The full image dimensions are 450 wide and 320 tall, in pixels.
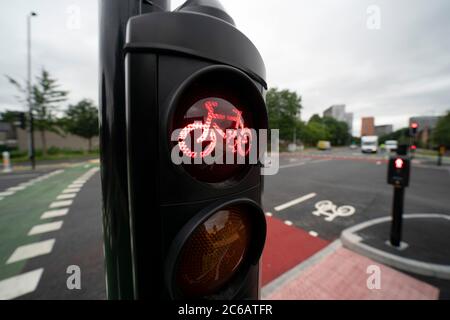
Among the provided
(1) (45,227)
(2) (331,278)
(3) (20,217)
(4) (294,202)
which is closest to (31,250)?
(1) (45,227)

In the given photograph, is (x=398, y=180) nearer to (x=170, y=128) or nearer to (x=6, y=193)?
(x=170, y=128)

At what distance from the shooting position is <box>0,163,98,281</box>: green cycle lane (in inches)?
134

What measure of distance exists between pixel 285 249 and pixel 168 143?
3.77 meters

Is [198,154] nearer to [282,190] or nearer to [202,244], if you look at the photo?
[202,244]

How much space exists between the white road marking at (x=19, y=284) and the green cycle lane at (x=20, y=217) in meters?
0.17

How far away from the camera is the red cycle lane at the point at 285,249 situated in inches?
123

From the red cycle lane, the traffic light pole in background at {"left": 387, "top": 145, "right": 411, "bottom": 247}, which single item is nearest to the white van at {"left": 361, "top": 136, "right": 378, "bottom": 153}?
the traffic light pole in background at {"left": 387, "top": 145, "right": 411, "bottom": 247}

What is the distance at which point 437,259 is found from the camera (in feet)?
10.7

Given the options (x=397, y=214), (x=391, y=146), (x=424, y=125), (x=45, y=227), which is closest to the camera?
(x=397, y=214)

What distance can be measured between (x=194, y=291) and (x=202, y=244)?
0.73ft

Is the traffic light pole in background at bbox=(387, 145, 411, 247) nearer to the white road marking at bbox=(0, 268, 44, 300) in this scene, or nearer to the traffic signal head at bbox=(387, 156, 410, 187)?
the traffic signal head at bbox=(387, 156, 410, 187)

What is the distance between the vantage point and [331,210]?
5855 mm

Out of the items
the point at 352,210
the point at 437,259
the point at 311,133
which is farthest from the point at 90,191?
the point at 311,133

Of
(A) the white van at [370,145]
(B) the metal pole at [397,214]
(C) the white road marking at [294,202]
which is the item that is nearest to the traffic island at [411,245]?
(B) the metal pole at [397,214]
